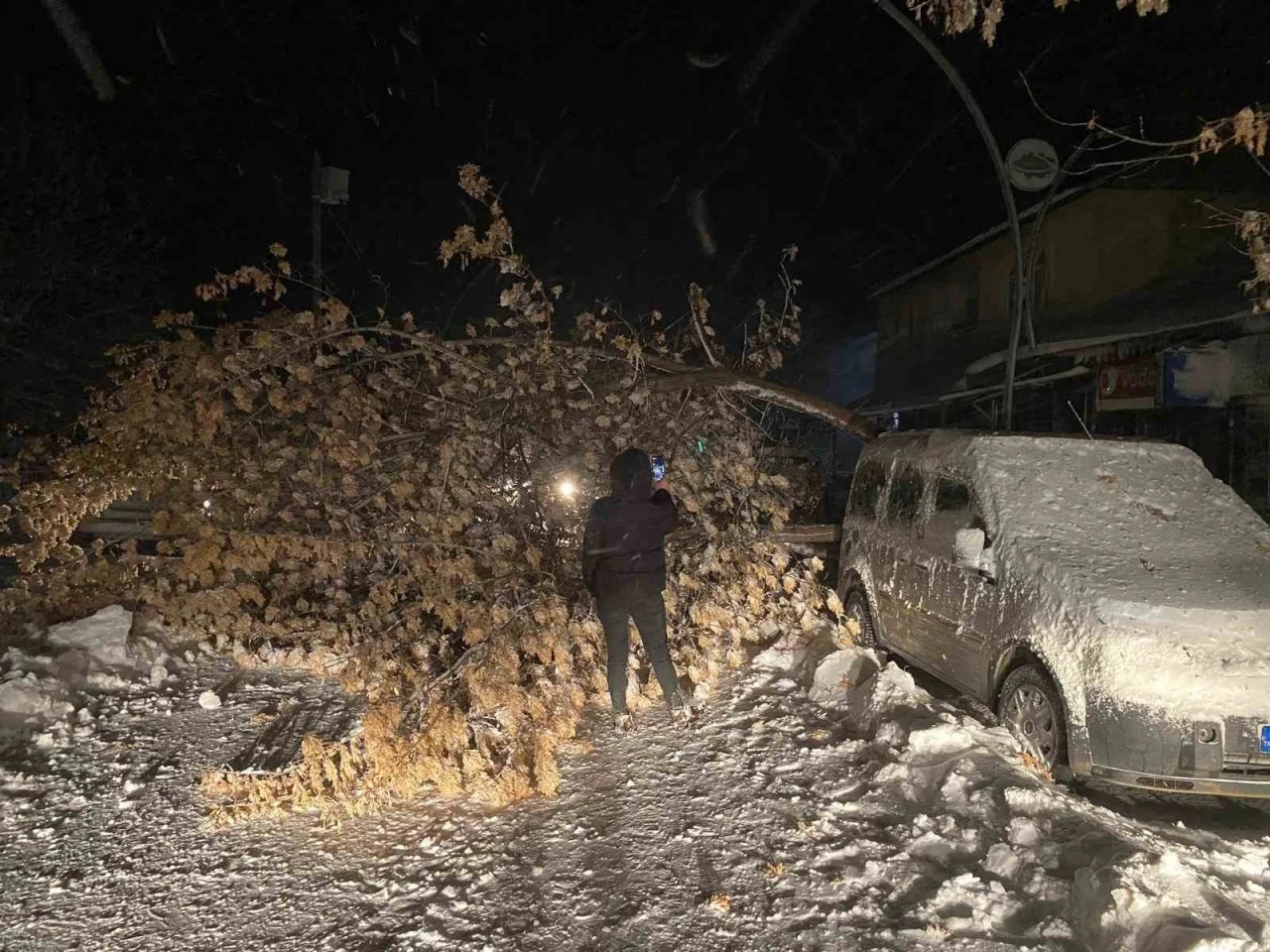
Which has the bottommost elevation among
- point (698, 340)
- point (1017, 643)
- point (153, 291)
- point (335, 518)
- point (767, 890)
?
point (767, 890)

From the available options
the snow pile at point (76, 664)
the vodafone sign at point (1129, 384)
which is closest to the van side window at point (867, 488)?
the snow pile at point (76, 664)

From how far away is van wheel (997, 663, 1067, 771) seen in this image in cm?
405

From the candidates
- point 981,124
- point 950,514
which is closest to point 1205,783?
point 950,514

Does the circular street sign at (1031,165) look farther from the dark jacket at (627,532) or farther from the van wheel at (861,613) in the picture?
the dark jacket at (627,532)

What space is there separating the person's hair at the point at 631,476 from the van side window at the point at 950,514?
2.18m

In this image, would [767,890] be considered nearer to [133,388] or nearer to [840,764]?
[840,764]

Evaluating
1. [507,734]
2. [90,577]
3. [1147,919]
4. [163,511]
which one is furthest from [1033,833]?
[90,577]

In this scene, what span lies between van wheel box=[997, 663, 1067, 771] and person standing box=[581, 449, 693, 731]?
1.93 metres

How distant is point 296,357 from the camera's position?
6.31 metres

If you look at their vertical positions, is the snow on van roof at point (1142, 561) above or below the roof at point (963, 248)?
below

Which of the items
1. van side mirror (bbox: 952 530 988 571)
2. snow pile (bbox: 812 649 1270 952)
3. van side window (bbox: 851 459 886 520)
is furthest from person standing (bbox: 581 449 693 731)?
van side window (bbox: 851 459 886 520)

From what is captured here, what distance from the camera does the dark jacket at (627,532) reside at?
15.2ft

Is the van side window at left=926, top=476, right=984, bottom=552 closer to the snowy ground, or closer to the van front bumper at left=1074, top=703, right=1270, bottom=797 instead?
the snowy ground

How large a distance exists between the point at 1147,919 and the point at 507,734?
10.1 ft
